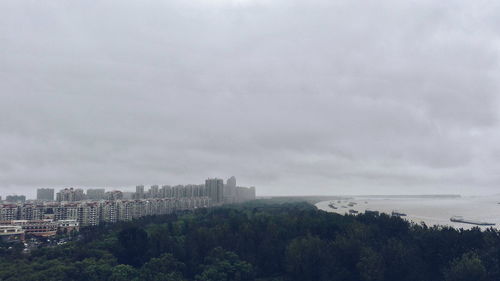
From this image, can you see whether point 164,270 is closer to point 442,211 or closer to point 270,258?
point 270,258

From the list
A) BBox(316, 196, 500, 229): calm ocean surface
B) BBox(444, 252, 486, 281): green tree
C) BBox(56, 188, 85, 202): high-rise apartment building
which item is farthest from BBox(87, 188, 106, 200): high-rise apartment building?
BBox(444, 252, 486, 281): green tree

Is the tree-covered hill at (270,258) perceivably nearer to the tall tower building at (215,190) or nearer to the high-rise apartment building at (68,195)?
the high-rise apartment building at (68,195)

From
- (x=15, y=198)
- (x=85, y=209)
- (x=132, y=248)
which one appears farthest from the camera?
(x=15, y=198)

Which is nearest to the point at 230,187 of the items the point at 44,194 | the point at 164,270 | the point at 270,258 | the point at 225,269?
the point at 44,194

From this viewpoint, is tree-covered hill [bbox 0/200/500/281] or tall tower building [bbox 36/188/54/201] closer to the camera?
tree-covered hill [bbox 0/200/500/281]

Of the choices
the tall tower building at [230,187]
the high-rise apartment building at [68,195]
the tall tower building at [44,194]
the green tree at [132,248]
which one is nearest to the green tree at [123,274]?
the green tree at [132,248]

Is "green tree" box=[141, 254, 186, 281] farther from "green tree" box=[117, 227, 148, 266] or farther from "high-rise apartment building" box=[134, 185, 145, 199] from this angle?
"high-rise apartment building" box=[134, 185, 145, 199]
